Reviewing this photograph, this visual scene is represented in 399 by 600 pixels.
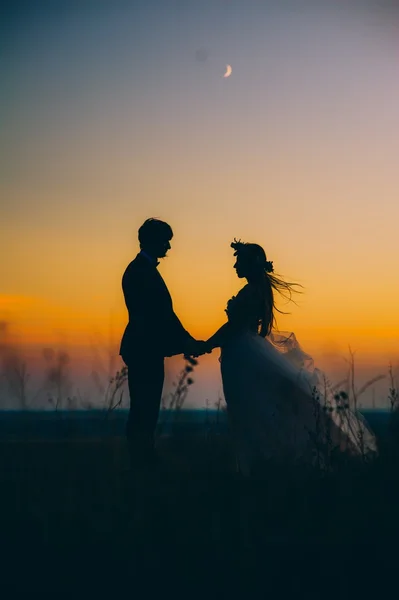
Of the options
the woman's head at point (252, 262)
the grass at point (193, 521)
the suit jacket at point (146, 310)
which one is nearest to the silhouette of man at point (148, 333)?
the suit jacket at point (146, 310)

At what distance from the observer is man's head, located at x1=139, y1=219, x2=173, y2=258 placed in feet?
25.2

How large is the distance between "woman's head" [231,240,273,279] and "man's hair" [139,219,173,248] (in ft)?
2.75

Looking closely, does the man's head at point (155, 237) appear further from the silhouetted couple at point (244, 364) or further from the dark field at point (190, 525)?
the dark field at point (190, 525)

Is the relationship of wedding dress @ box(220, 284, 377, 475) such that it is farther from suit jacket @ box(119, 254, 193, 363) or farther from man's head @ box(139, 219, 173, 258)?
man's head @ box(139, 219, 173, 258)

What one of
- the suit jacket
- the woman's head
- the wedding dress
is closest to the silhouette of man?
the suit jacket

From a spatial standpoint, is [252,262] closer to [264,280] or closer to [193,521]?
[264,280]

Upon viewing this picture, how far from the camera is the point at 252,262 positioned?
8.03m

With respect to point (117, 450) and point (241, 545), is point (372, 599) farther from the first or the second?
point (117, 450)

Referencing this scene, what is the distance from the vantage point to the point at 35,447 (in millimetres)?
6555

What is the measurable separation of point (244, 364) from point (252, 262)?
43.1 inches

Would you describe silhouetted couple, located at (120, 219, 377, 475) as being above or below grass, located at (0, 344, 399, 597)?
above

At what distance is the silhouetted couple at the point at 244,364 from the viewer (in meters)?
7.09

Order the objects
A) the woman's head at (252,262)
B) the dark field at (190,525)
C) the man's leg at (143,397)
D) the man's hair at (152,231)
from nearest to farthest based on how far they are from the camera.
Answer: the dark field at (190,525) → the man's leg at (143,397) → the man's hair at (152,231) → the woman's head at (252,262)

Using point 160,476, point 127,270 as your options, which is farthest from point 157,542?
point 127,270
